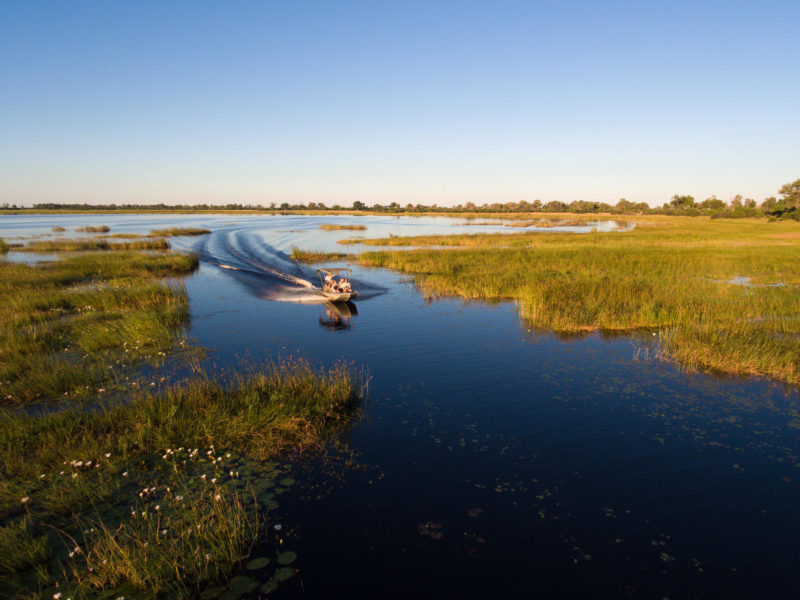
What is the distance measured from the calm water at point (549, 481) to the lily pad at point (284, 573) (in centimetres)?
14

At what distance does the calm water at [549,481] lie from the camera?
21.6 feet

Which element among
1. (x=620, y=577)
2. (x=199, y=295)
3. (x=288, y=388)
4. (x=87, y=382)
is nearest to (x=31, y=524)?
(x=288, y=388)

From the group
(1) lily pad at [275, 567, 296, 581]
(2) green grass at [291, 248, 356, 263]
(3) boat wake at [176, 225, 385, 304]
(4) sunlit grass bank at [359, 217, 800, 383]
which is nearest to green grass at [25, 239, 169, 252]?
(3) boat wake at [176, 225, 385, 304]

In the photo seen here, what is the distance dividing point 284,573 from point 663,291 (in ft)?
82.0

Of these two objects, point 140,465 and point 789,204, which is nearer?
point 140,465

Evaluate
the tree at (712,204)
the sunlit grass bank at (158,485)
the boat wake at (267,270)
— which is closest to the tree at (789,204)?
the tree at (712,204)

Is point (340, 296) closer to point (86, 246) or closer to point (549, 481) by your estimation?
point (549, 481)

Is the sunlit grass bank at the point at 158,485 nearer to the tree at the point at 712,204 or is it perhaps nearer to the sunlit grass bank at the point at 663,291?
the sunlit grass bank at the point at 663,291

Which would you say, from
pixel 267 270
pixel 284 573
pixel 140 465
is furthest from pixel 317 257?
pixel 284 573

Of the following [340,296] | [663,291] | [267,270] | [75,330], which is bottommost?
[75,330]

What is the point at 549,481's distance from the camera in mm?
8820

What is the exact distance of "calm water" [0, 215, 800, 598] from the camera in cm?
658

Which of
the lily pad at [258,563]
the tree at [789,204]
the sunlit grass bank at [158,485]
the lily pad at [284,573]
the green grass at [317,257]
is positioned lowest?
the lily pad at [284,573]

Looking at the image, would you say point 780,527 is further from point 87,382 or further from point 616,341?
point 87,382
